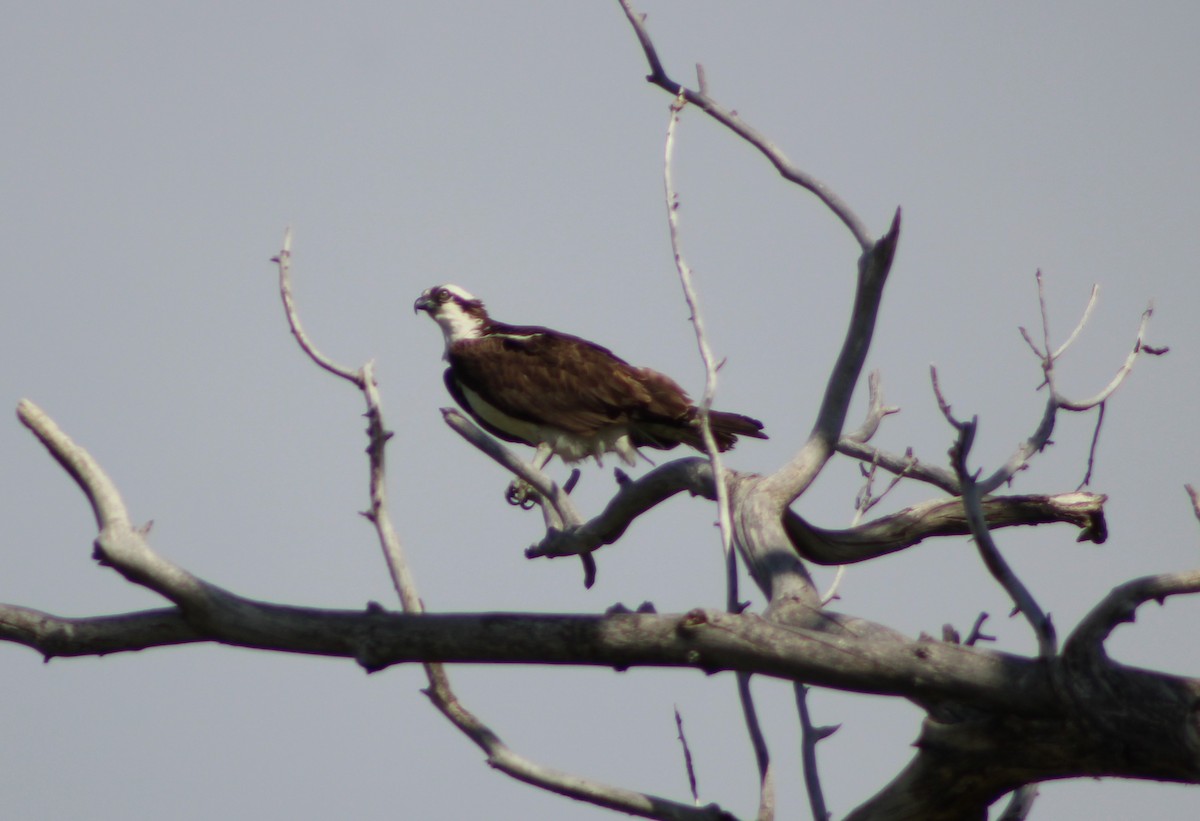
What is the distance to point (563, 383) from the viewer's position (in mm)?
8547

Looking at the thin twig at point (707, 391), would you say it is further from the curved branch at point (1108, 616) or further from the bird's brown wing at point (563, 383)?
the bird's brown wing at point (563, 383)

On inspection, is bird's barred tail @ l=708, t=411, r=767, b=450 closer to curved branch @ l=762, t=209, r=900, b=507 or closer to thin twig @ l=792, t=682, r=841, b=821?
curved branch @ l=762, t=209, r=900, b=507

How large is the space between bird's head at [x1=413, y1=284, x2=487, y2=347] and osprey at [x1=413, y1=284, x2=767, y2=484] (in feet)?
0.56

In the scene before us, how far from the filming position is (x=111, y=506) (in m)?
3.75

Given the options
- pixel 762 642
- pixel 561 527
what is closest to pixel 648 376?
pixel 561 527

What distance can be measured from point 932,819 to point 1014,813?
851 mm

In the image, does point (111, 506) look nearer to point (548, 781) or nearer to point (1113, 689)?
point (548, 781)

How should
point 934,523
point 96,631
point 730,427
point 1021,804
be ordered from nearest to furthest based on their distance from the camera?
point 96,631 → point 1021,804 → point 934,523 → point 730,427

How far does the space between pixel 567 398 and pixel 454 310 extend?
1.81 metres

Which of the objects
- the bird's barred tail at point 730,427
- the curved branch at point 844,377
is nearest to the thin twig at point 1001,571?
the curved branch at point 844,377

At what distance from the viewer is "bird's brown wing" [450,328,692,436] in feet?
26.7

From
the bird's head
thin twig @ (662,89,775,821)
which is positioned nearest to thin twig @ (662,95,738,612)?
thin twig @ (662,89,775,821)

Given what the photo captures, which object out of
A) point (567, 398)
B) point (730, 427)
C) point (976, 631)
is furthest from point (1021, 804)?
point (567, 398)

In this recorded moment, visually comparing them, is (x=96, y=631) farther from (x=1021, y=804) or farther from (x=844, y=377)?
(x=1021, y=804)
